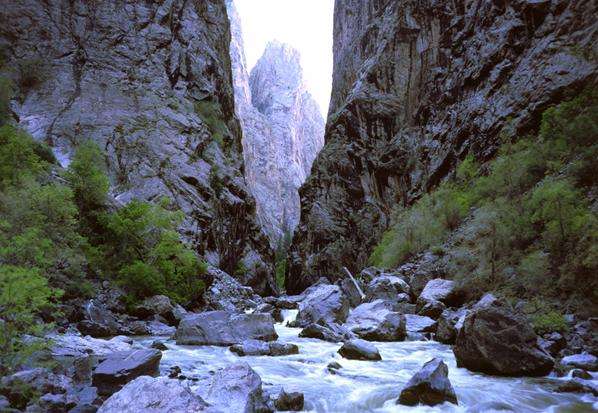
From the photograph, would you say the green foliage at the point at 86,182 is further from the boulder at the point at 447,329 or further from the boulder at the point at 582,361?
the boulder at the point at 582,361

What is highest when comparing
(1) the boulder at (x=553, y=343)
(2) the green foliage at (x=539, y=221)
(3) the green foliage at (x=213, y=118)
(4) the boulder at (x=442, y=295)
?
(3) the green foliage at (x=213, y=118)

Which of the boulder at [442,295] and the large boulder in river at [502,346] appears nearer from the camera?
the large boulder in river at [502,346]

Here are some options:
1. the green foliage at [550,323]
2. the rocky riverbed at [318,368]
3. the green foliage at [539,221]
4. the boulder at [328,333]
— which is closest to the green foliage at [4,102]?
the rocky riverbed at [318,368]

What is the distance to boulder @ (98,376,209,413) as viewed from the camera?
19.4 feet

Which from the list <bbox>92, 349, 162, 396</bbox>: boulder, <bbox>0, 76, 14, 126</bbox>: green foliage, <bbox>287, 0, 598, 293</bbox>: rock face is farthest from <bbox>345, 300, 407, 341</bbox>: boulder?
<bbox>0, 76, 14, 126</bbox>: green foliage

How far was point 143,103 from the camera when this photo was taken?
3962 cm

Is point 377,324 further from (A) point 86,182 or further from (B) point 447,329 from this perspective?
(A) point 86,182

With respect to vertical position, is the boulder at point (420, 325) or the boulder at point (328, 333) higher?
the boulder at point (420, 325)

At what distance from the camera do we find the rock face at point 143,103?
34000mm

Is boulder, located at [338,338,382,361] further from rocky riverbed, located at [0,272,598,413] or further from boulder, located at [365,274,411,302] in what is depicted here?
boulder, located at [365,274,411,302]

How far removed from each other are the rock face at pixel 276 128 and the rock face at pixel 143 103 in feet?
201

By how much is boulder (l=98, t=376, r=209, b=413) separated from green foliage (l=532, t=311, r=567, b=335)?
9.71 metres

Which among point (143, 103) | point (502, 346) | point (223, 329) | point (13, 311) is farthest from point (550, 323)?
point (143, 103)

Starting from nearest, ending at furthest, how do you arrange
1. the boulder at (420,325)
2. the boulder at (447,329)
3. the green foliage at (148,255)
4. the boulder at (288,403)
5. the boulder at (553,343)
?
the boulder at (288,403), the boulder at (553,343), the boulder at (447,329), the boulder at (420,325), the green foliage at (148,255)
